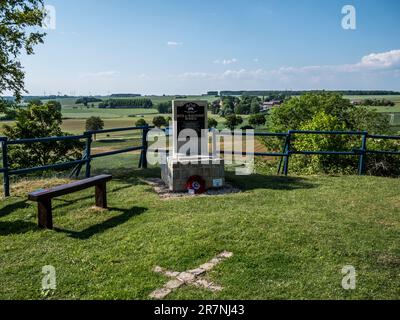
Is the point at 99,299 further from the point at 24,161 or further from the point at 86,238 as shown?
the point at 24,161

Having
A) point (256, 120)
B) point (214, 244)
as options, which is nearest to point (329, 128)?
point (214, 244)

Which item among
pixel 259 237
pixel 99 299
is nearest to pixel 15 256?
pixel 99 299

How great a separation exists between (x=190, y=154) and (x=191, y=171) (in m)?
0.78

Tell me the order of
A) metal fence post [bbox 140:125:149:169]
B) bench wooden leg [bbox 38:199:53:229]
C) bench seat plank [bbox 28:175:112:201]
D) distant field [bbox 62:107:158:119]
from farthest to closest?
distant field [bbox 62:107:158:119]
metal fence post [bbox 140:125:149:169]
bench wooden leg [bbox 38:199:53:229]
bench seat plank [bbox 28:175:112:201]

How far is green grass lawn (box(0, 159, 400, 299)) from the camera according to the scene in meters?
4.41

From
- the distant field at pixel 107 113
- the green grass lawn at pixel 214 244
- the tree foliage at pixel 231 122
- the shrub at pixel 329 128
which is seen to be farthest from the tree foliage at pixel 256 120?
the green grass lawn at pixel 214 244

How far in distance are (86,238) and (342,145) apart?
19.8 m

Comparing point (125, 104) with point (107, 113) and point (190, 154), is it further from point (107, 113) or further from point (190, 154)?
point (190, 154)

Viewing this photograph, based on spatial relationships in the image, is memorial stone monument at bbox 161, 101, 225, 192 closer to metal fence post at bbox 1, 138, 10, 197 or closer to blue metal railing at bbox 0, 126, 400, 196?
blue metal railing at bbox 0, 126, 400, 196

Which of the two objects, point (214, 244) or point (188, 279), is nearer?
point (188, 279)

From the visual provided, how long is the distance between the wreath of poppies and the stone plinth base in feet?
0.34

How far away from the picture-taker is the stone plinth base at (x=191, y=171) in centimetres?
900

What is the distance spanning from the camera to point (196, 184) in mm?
9000

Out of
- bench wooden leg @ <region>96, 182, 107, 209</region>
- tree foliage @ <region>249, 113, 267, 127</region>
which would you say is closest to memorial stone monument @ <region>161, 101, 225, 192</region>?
bench wooden leg @ <region>96, 182, 107, 209</region>
